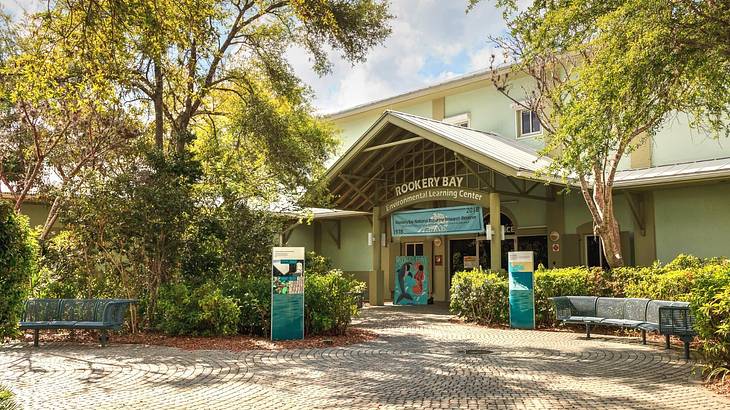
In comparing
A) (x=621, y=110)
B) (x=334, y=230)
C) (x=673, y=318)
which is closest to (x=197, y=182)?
(x=621, y=110)

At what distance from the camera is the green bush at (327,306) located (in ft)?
37.0

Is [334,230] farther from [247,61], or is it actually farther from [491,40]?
[491,40]

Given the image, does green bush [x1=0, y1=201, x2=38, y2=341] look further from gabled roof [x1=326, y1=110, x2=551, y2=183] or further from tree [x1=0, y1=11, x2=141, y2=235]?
gabled roof [x1=326, y1=110, x2=551, y2=183]

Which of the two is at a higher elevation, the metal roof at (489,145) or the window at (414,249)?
the metal roof at (489,145)

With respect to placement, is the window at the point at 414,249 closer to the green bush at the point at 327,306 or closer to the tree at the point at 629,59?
the green bush at the point at 327,306

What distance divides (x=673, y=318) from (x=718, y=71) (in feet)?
12.6

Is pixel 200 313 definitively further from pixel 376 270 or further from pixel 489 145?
pixel 376 270

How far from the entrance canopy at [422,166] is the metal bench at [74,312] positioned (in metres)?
7.97

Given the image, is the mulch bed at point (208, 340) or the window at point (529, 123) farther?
the window at point (529, 123)

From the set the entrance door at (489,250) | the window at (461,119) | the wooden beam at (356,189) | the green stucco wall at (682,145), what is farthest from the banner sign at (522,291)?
the window at (461,119)

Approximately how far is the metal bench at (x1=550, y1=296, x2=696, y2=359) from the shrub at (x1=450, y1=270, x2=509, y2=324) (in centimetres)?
187

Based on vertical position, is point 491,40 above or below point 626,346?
above

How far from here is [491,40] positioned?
1467 centimetres

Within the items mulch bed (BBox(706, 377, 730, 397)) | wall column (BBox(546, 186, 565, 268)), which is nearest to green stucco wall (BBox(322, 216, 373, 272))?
wall column (BBox(546, 186, 565, 268))
